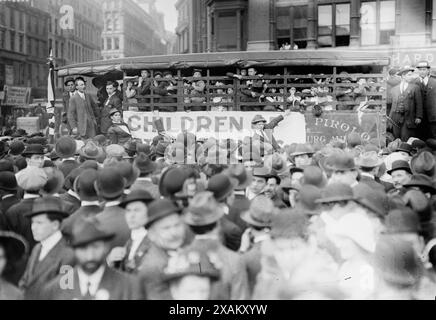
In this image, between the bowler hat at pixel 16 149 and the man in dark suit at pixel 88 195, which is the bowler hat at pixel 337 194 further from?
the bowler hat at pixel 16 149

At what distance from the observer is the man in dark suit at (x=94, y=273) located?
3.56m

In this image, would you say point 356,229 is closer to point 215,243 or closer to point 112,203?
point 215,243

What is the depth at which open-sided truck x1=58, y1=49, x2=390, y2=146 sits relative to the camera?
36.1ft

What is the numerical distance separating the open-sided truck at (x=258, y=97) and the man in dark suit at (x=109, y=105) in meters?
0.28

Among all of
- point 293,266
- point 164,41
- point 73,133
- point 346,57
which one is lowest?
point 293,266

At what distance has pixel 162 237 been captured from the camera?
3707 millimetres

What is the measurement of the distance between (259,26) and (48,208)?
17.2 m

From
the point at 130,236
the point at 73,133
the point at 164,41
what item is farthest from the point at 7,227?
the point at 164,41

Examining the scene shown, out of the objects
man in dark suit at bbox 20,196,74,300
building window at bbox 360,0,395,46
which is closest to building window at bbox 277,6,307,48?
building window at bbox 360,0,395,46

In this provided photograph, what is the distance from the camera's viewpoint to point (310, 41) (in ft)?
64.8

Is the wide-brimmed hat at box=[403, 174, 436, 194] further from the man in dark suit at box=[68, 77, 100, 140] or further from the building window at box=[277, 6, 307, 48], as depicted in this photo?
the building window at box=[277, 6, 307, 48]

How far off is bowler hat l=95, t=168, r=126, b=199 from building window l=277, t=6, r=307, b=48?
663 inches

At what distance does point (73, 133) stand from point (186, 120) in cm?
236

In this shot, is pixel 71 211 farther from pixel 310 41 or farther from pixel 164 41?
pixel 310 41
